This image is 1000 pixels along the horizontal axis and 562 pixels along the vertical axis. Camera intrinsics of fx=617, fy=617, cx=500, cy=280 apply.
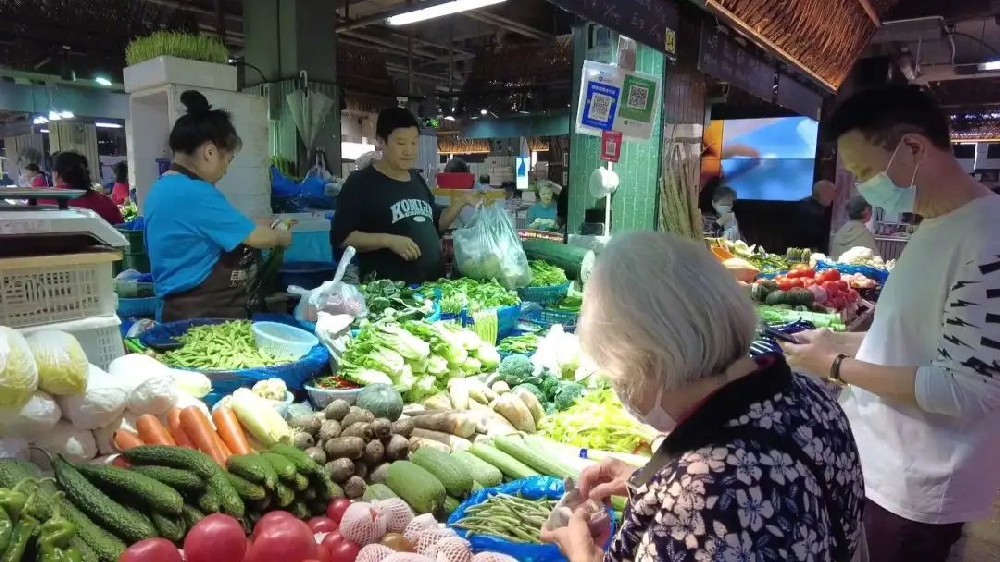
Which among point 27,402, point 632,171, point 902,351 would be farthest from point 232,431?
point 632,171

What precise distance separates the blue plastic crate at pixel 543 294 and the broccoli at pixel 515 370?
1.06m

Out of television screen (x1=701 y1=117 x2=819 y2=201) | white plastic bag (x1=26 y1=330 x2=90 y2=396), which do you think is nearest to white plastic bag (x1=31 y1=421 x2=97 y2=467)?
white plastic bag (x1=26 y1=330 x2=90 y2=396)

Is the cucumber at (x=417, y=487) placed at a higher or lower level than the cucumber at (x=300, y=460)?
lower

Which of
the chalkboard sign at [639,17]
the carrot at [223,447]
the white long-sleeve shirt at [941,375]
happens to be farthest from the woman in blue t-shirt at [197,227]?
the white long-sleeve shirt at [941,375]

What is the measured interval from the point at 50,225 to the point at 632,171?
15.2ft

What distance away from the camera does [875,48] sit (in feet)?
34.4

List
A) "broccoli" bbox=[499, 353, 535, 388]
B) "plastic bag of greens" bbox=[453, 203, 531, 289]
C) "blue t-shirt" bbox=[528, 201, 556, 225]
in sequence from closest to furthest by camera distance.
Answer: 1. "broccoli" bbox=[499, 353, 535, 388]
2. "plastic bag of greens" bbox=[453, 203, 531, 289]
3. "blue t-shirt" bbox=[528, 201, 556, 225]

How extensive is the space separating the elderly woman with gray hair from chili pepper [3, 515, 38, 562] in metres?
1.32

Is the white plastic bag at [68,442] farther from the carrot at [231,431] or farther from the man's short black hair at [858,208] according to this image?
the man's short black hair at [858,208]

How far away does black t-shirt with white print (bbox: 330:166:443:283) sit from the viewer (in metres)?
4.05

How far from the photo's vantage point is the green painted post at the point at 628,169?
18.5 feet

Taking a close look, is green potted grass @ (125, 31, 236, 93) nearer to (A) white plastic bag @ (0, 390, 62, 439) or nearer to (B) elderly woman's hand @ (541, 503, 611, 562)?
(A) white plastic bag @ (0, 390, 62, 439)

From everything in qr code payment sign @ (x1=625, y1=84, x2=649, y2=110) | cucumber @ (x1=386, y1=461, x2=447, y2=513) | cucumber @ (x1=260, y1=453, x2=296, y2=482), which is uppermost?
qr code payment sign @ (x1=625, y1=84, x2=649, y2=110)

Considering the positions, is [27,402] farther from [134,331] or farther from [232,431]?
[134,331]
